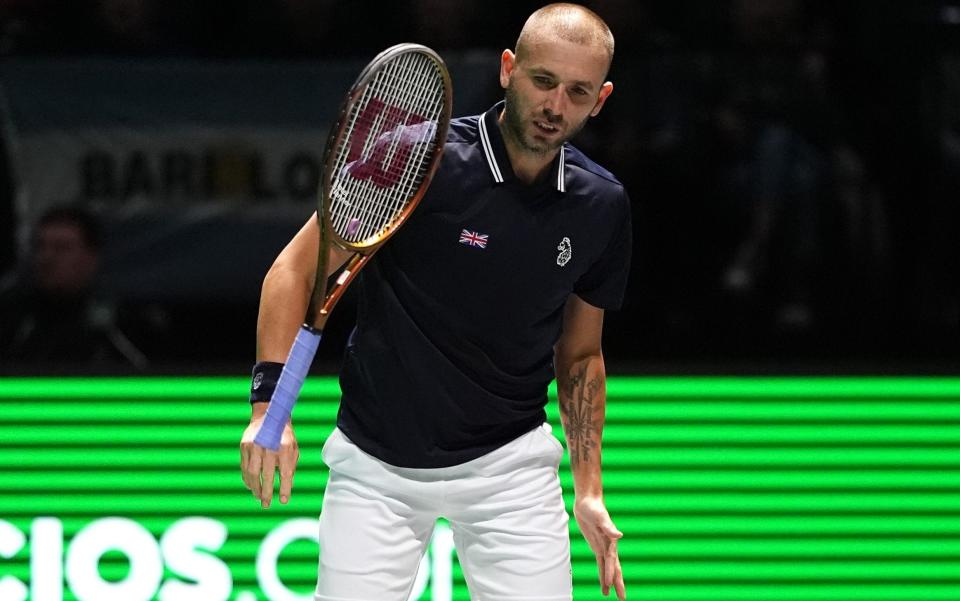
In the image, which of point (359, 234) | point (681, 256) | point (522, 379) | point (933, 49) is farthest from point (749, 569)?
point (359, 234)

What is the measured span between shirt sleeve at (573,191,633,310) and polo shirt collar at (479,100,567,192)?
16 cm

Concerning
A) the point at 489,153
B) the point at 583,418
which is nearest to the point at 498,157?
the point at 489,153

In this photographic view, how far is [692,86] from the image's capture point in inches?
214

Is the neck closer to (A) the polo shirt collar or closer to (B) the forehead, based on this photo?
(A) the polo shirt collar

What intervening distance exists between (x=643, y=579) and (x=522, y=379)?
6.68ft

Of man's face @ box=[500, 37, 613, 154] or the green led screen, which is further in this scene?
the green led screen

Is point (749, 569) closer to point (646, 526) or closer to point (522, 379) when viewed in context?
point (646, 526)

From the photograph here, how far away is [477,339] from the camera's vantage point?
3244 mm

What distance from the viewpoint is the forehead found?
123 inches

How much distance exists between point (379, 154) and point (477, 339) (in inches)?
16.0

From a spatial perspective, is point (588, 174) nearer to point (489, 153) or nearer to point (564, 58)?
point (489, 153)

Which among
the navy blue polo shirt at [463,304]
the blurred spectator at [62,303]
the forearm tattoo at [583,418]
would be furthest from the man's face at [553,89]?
the blurred spectator at [62,303]

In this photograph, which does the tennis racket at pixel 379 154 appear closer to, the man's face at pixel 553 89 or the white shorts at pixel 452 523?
the man's face at pixel 553 89

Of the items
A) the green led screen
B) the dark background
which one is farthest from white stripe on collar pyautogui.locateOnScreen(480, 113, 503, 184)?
the dark background
